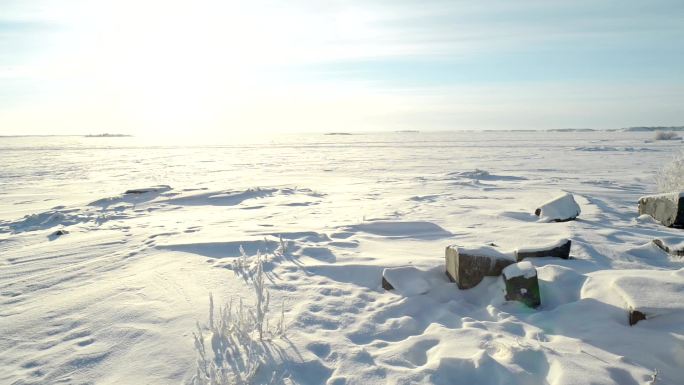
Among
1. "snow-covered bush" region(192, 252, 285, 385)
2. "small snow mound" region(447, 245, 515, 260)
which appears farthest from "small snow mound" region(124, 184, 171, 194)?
"small snow mound" region(447, 245, 515, 260)

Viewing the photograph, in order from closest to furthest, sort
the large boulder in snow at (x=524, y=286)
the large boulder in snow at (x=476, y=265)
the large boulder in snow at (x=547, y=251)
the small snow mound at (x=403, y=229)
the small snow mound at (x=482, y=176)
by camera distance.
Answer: the large boulder in snow at (x=524, y=286), the large boulder in snow at (x=476, y=265), the large boulder in snow at (x=547, y=251), the small snow mound at (x=403, y=229), the small snow mound at (x=482, y=176)

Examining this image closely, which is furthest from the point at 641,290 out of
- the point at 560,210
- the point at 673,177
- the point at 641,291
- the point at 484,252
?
the point at 673,177

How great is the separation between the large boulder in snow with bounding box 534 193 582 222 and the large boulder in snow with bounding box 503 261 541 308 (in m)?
3.48

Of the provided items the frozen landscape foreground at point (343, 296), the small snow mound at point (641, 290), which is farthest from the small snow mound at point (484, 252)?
the small snow mound at point (641, 290)

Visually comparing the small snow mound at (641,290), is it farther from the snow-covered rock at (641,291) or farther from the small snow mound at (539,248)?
the small snow mound at (539,248)

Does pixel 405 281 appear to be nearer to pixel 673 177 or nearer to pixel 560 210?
pixel 560 210

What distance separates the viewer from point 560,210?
656 centimetres

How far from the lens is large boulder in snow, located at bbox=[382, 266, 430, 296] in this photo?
3.91m

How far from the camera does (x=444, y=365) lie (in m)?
2.65

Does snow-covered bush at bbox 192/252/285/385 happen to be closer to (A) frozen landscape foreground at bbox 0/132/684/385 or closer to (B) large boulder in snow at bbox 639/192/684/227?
(A) frozen landscape foreground at bbox 0/132/684/385

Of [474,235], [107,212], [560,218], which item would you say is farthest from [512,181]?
[107,212]

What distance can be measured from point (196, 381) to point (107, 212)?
287 inches

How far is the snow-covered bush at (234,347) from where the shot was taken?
2545 mm

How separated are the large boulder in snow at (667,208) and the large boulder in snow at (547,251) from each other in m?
2.90
